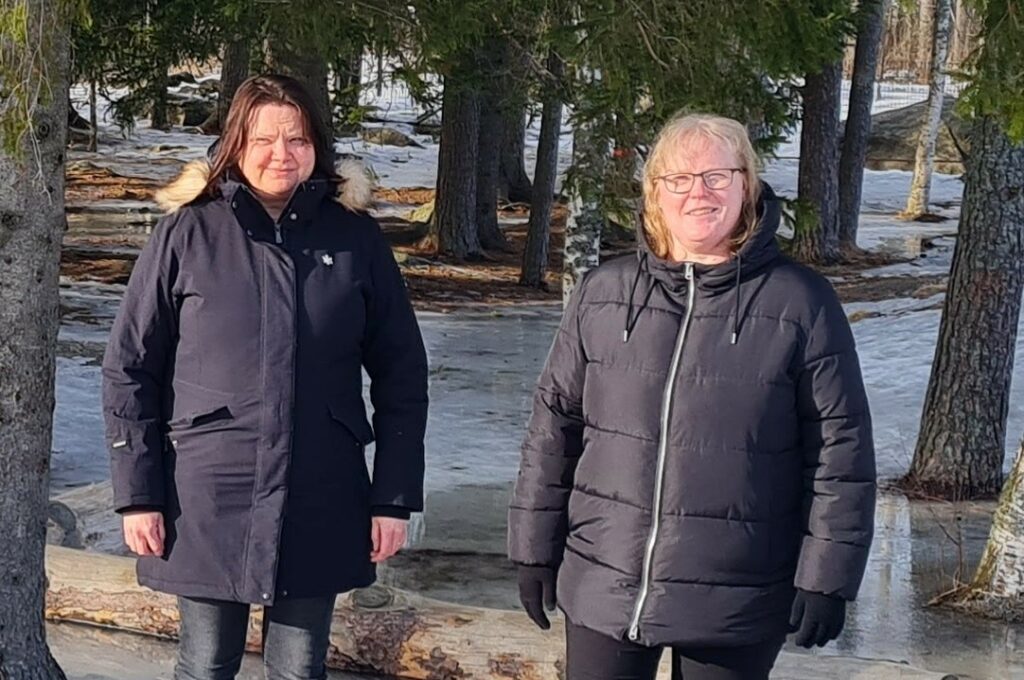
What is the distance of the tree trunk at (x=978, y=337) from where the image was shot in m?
8.55

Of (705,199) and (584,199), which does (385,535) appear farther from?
(584,199)

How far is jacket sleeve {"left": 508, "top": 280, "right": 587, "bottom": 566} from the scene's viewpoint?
3.11 m

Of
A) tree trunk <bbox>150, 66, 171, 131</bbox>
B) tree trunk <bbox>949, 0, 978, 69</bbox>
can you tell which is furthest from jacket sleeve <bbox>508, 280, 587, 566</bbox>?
tree trunk <bbox>150, 66, 171, 131</bbox>

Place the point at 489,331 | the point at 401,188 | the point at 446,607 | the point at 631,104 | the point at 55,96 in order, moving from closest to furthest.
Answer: the point at 55,96, the point at 446,607, the point at 631,104, the point at 489,331, the point at 401,188

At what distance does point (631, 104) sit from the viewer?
5988 millimetres

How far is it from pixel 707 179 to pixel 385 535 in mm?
1113

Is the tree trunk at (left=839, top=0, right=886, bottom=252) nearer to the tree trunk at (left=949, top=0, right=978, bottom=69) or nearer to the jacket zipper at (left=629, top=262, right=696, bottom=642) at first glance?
the tree trunk at (left=949, top=0, right=978, bottom=69)

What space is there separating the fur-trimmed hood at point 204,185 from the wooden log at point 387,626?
7.21ft

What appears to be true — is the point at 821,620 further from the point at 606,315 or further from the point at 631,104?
the point at 631,104

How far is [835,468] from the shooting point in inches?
115

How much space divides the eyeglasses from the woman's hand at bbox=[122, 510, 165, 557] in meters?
1.35

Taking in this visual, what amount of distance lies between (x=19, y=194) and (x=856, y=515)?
8.13ft

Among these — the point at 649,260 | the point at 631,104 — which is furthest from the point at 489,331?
the point at 649,260

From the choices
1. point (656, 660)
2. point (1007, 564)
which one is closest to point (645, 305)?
point (656, 660)
